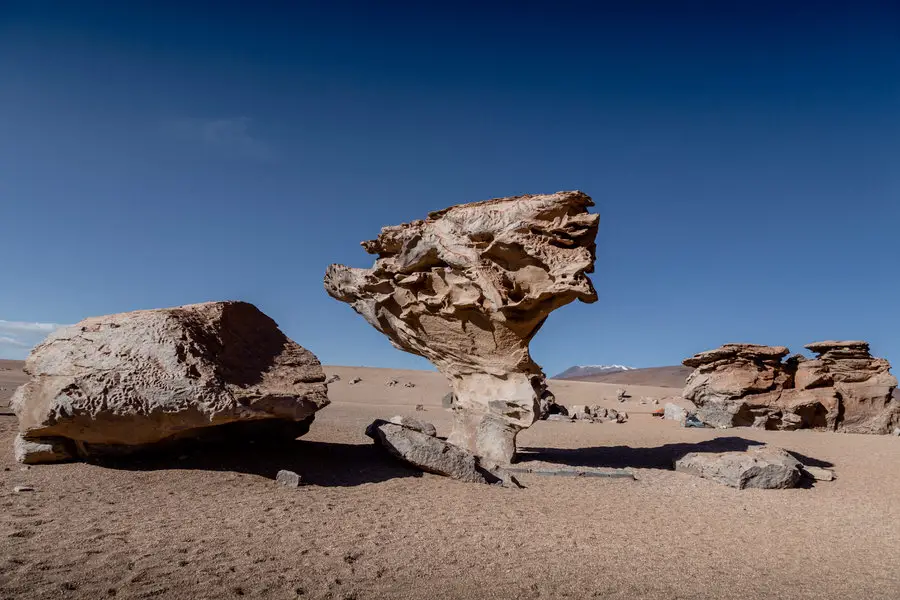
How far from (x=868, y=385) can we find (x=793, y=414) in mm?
3537

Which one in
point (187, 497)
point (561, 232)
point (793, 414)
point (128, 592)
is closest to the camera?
point (128, 592)

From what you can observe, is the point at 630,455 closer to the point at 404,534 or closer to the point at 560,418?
the point at 560,418

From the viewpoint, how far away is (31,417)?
753 centimetres

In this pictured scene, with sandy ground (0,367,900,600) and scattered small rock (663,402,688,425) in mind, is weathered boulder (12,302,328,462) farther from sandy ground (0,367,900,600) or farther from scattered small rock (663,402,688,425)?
scattered small rock (663,402,688,425)

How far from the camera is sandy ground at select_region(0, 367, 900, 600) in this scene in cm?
466

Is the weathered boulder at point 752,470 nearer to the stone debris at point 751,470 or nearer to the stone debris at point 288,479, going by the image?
the stone debris at point 751,470

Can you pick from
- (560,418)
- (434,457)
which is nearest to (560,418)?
(560,418)

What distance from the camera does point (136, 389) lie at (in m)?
7.43

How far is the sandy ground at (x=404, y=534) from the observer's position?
466cm

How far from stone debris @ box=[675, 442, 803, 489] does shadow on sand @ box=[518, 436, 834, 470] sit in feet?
4.18

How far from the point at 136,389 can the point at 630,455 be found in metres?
11.8

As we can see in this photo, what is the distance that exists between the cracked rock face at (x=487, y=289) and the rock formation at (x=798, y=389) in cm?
1392

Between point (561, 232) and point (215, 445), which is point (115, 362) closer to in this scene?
point (215, 445)

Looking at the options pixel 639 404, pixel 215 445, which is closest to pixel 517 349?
pixel 215 445
